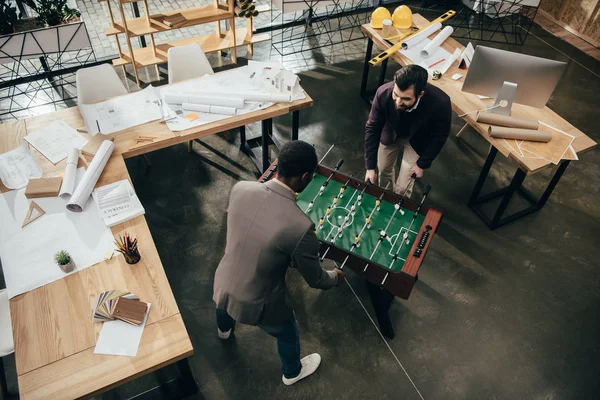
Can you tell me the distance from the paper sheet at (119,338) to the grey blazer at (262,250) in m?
0.44

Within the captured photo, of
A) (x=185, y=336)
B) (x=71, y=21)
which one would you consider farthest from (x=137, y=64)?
(x=185, y=336)

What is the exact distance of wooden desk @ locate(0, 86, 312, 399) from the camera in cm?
208

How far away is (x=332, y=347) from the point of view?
3.16 meters

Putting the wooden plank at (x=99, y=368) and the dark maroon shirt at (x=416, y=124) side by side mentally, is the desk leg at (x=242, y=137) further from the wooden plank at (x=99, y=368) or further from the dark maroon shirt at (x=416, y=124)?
the wooden plank at (x=99, y=368)

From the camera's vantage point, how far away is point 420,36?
4496 millimetres

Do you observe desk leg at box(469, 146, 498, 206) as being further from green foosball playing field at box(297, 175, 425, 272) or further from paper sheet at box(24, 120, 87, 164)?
paper sheet at box(24, 120, 87, 164)

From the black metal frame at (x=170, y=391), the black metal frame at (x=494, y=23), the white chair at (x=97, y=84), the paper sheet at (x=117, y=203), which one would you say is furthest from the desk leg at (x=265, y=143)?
the black metal frame at (x=494, y=23)

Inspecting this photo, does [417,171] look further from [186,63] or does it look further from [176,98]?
[186,63]

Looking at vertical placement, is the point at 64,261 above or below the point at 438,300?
above

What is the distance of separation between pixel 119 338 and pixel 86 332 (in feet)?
0.58

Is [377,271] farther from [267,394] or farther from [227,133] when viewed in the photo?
[227,133]

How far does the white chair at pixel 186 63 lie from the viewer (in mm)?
4000

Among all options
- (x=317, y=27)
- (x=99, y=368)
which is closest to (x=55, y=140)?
(x=99, y=368)

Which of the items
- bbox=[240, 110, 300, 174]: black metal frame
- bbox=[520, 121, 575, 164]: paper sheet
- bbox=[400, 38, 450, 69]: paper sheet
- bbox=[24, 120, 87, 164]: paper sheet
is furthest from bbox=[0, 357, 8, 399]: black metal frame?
bbox=[400, 38, 450, 69]: paper sheet
